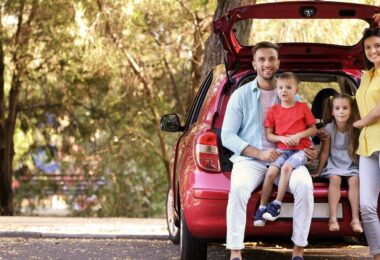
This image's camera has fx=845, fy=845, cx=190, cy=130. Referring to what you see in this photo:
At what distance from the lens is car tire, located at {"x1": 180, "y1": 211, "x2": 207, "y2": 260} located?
6.57 meters

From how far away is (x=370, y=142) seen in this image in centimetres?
609

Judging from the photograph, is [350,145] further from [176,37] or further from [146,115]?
[146,115]

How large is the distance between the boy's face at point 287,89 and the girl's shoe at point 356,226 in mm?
983

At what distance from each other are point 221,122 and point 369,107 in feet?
3.86

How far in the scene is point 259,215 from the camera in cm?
588

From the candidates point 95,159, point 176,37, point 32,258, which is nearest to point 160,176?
point 95,159

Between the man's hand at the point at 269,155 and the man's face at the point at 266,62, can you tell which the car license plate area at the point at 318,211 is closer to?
the man's hand at the point at 269,155

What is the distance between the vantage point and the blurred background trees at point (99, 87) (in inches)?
722

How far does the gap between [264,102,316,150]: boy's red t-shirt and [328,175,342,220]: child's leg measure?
0.32m

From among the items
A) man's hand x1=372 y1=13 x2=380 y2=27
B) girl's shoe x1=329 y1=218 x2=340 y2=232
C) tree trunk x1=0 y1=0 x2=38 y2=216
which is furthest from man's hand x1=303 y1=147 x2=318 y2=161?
tree trunk x1=0 y1=0 x2=38 y2=216

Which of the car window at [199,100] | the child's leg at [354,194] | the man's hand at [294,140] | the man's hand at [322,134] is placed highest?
the car window at [199,100]

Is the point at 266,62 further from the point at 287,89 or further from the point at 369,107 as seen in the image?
the point at 369,107

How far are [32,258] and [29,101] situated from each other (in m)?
14.2

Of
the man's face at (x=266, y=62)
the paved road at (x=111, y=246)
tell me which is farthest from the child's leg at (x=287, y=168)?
the paved road at (x=111, y=246)
